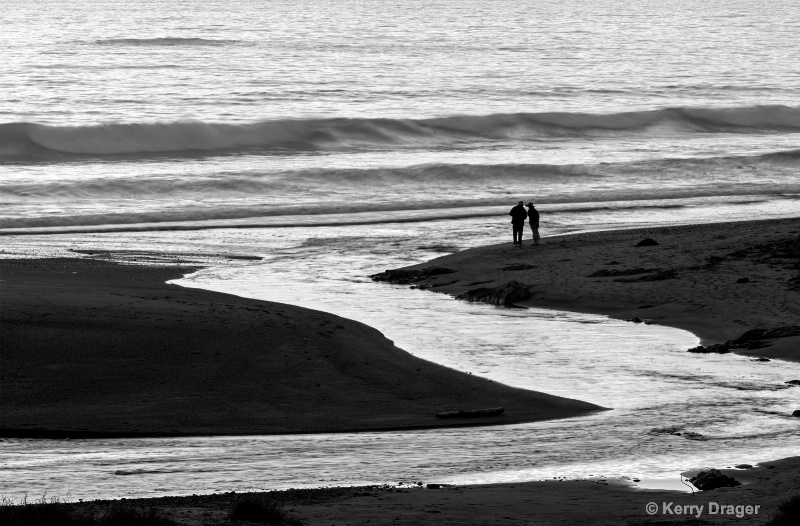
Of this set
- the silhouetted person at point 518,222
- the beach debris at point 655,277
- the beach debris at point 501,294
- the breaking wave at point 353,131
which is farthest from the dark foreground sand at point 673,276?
the breaking wave at point 353,131

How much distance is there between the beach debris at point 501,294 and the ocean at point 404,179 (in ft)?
1.46

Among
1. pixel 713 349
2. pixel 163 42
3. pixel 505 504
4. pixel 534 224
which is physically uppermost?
pixel 163 42

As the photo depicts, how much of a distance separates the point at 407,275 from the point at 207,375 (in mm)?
8221

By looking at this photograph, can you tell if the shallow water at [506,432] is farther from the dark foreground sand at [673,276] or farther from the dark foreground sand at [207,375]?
the dark foreground sand at [673,276]

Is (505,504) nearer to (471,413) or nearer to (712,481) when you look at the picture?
(712,481)

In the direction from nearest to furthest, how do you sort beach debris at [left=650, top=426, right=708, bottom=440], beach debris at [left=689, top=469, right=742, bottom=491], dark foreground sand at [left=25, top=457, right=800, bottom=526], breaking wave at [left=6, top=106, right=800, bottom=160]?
dark foreground sand at [left=25, top=457, right=800, bottom=526] → beach debris at [left=689, top=469, right=742, bottom=491] → beach debris at [left=650, top=426, right=708, bottom=440] → breaking wave at [left=6, top=106, right=800, bottom=160]

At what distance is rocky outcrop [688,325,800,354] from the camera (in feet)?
52.4

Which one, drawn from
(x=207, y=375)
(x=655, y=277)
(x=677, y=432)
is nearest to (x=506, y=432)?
(x=677, y=432)

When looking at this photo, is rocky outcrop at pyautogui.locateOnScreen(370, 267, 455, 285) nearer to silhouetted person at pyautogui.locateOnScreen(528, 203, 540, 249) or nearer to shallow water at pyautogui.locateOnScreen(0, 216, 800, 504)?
shallow water at pyautogui.locateOnScreen(0, 216, 800, 504)

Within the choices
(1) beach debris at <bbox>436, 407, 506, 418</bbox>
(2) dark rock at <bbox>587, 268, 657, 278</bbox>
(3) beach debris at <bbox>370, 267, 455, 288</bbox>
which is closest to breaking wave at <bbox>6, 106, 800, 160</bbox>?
(3) beach debris at <bbox>370, 267, 455, 288</bbox>

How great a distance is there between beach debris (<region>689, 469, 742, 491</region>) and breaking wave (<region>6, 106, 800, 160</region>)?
35911mm

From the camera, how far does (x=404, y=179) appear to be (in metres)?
38.0

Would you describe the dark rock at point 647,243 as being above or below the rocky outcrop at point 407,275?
above

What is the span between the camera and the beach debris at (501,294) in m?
19.5
